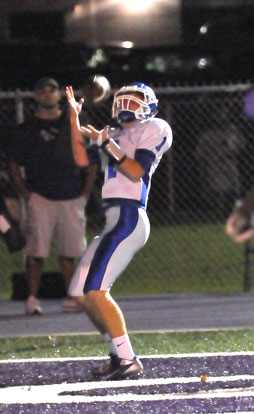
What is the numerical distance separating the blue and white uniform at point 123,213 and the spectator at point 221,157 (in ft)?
23.1

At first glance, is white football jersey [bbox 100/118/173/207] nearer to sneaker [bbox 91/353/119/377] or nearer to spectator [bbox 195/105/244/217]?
sneaker [bbox 91/353/119/377]

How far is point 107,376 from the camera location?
→ 7.65 meters

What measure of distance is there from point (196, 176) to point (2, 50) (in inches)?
355

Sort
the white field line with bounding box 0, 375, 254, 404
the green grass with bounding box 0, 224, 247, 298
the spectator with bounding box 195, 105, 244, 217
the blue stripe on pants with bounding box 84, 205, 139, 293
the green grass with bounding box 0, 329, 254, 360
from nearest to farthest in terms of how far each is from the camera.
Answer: the white field line with bounding box 0, 375, 254, 404 → the blue stripe on pants with bounding box 84, 205, 139, 293 → the green grass with bounding box 0, 329, 254, 360 → the green grass with bounding box 0, 224, 247, 298 → the spectator with bounding box 195, 105, 244, 217

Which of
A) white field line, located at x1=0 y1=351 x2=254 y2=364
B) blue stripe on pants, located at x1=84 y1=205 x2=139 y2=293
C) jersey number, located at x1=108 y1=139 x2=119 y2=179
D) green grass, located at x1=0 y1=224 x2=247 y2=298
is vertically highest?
jersey number, located at x1=108 y1=139 x2=119 y2=179

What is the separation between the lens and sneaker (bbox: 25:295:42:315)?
10.6 m

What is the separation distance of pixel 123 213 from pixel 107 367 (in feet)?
3.14

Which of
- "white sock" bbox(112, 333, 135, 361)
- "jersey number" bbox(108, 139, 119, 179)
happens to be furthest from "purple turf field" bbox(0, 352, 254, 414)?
"jersey number" bbox(108, 139, 119, 179)

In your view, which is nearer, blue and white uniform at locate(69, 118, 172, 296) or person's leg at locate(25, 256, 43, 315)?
blue and white uniform at locate(69, 118, 172, 296)

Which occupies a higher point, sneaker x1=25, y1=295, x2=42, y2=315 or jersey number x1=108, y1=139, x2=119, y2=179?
jersey number x1=108, y1=139, x2=119, y2=179

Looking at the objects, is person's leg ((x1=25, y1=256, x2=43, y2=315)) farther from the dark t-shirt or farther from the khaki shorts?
the dark t-shirt

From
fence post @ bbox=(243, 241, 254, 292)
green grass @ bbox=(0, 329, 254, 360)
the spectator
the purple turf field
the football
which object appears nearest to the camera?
Result: the purple turf field

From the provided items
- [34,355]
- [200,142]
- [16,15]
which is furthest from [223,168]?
[16,15]

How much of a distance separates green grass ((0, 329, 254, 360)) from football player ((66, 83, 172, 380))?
101 centimetres
